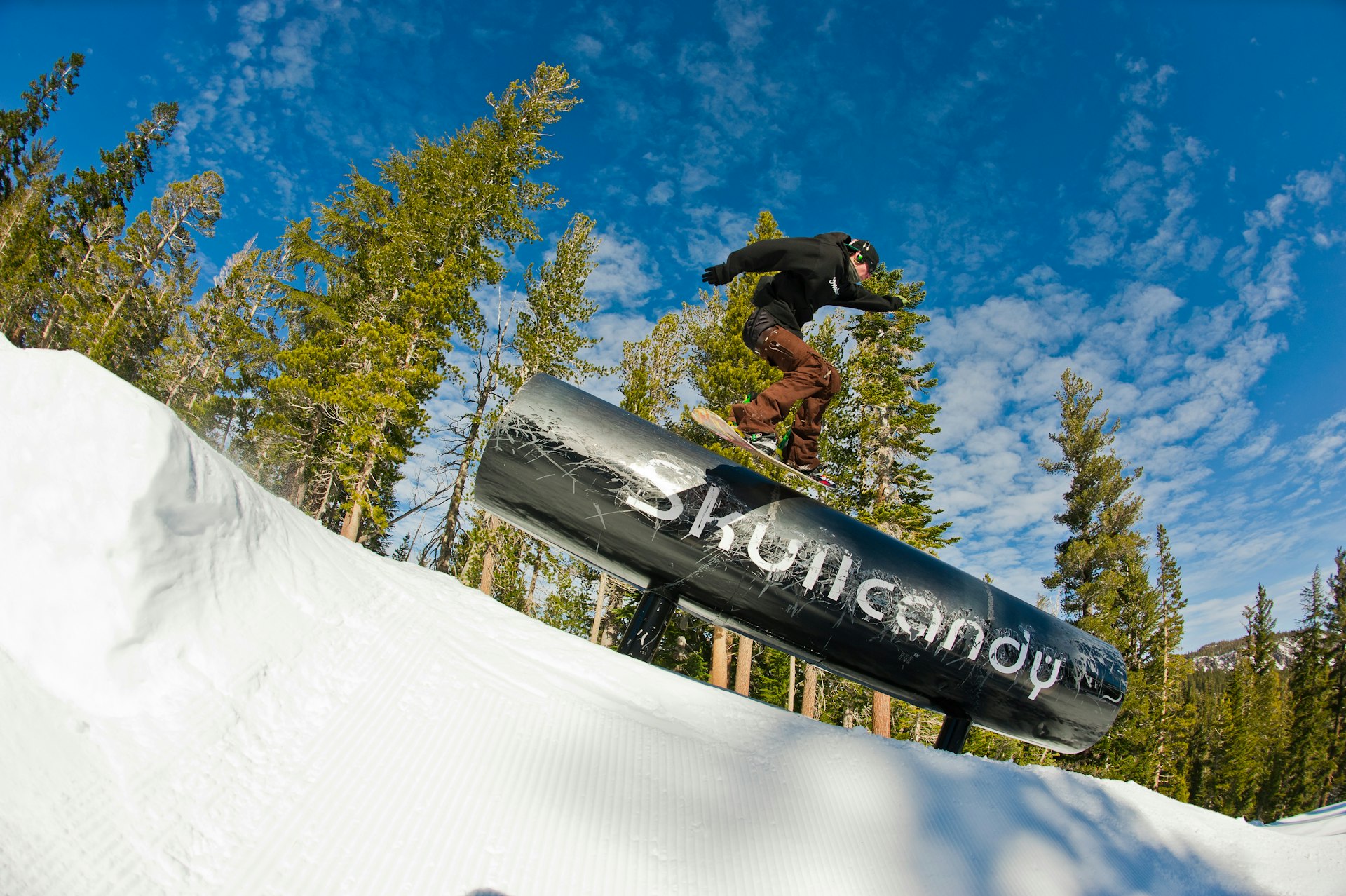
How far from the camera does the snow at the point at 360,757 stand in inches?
70.0

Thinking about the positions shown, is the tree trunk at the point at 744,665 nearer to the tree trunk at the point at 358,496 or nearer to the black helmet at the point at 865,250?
the tree trunk at the point at 358,496

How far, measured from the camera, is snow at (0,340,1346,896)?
5.83 feet

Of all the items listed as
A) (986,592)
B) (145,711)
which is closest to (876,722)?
(986,592)

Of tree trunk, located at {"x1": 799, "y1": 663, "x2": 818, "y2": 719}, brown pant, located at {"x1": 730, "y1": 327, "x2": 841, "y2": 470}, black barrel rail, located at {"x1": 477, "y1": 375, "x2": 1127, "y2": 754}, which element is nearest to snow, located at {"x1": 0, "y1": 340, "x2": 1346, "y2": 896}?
black barrel rail, located at {"x1": 477, "y1": 375, "x2": 1127, "y2": 754}

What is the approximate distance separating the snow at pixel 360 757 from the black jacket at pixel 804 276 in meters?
3.01

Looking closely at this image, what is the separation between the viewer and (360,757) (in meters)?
2.13

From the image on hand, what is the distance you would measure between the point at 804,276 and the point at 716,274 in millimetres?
679

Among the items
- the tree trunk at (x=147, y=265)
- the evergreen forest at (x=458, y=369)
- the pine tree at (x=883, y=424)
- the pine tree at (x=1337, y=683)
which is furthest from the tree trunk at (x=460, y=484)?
the pine tree at (x=1337, y=683)

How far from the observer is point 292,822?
1856 mm

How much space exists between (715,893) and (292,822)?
1443 mm

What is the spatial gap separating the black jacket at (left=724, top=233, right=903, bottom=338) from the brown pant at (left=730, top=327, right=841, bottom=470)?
241 mm

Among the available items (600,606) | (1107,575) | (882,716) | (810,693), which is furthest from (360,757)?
(1107,575)

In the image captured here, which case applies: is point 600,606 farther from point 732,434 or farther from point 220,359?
→ point 220,359

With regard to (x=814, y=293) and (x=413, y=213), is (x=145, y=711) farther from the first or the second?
(x=413, y=213)
